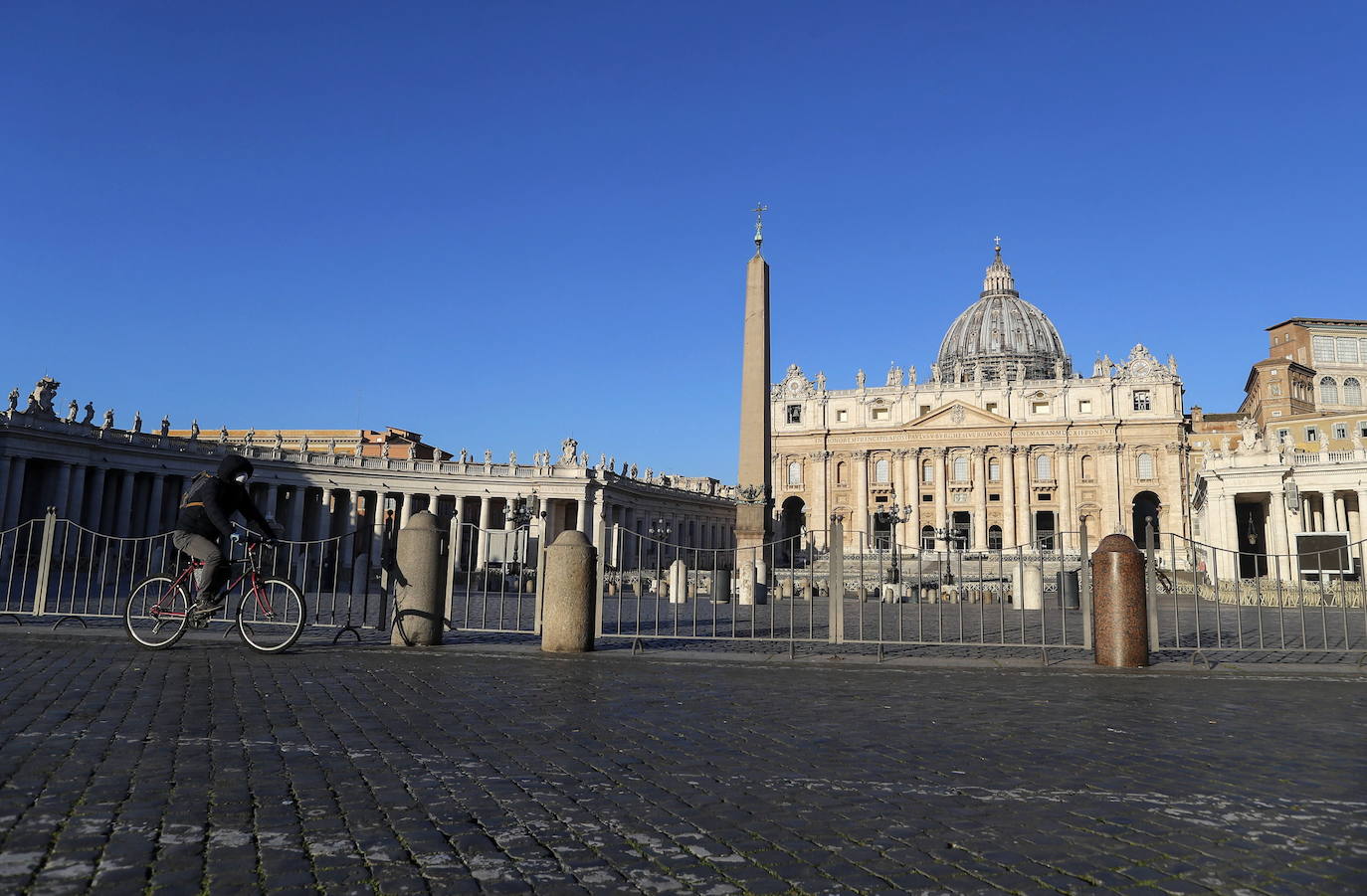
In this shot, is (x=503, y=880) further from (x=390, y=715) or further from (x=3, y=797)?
(x=390, y=715)

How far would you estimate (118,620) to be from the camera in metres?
14.2

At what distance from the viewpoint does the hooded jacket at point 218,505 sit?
9867mm

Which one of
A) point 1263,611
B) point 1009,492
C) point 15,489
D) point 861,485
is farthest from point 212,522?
point 1009,492

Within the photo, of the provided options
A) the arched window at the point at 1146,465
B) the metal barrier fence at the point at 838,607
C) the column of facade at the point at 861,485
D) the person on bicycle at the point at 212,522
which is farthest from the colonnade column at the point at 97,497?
the arched window at the point at 1146,465

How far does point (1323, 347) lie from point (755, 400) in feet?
212

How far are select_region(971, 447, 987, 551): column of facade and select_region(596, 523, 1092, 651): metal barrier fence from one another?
3371 cm

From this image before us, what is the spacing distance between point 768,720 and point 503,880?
3687 mm

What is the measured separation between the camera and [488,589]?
22.3m

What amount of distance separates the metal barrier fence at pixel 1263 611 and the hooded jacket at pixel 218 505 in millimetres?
9107

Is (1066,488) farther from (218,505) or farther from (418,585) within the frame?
(218,505)

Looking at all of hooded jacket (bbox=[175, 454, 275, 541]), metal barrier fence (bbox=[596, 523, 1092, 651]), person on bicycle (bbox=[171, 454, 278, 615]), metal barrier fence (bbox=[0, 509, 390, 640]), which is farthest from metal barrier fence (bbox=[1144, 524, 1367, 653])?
metal barrier fence (bbox=[0, 509, 390, 640])

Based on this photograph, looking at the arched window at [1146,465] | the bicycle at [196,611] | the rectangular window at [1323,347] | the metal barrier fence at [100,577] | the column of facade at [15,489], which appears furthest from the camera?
the arched window at [1146,465]

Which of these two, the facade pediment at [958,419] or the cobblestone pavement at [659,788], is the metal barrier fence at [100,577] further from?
the facade pediment at [958,419]

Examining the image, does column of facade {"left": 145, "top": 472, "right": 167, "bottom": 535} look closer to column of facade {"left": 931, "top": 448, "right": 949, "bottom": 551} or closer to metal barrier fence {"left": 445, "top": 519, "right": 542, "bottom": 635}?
metal barrier fence {"left": 445, "top": 519, "right": 542, "bottom": 635}
